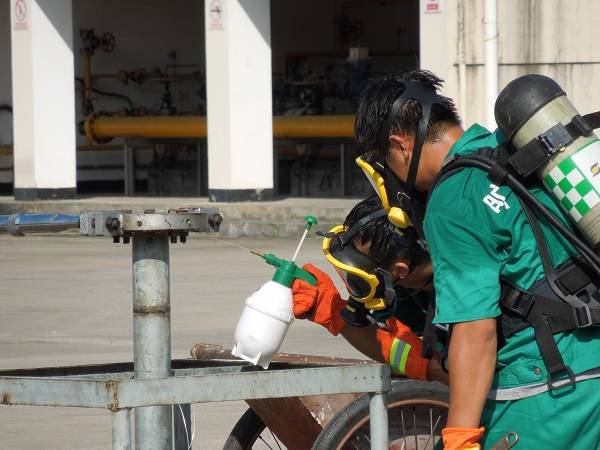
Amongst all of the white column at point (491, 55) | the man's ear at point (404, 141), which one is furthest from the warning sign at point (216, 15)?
the man's ear at point (404, 141)

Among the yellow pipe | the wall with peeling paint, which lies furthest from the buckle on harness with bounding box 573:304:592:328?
the yellow pipe

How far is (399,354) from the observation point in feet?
12.3

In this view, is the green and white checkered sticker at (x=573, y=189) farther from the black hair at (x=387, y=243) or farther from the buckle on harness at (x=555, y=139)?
the black hair at (x=387, y=243)

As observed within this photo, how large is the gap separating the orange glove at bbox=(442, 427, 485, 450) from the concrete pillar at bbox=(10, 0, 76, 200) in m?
15.1

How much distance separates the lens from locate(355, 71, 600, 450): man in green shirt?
284cm

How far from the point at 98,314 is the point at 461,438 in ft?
24.6

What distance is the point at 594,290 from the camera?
2898 mm

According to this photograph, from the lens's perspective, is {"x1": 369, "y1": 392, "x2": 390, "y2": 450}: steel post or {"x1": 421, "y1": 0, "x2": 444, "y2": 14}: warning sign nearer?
{"x1": 369, "y1": 392, "x2": 390, "y2": 450}: steel post

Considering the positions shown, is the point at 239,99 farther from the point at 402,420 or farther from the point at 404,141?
the point at 404,141

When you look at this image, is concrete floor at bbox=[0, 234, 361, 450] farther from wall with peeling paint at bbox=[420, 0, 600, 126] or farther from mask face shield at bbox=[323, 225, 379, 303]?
mask face shield at bbox=[323, 225, 379, 303]

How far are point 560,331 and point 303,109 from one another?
16.7 meters

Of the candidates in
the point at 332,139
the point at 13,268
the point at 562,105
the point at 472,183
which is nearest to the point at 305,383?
the point at 472,183

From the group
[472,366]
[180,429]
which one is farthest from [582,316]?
[180,429]

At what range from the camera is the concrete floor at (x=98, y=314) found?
21.3 ft
